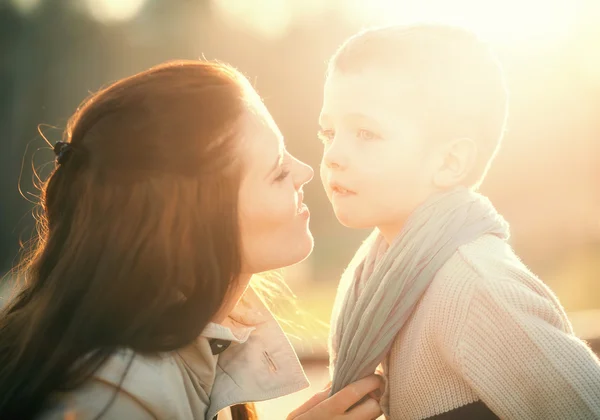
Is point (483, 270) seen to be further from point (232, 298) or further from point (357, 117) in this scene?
point (232, 298)

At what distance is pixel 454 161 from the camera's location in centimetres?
266

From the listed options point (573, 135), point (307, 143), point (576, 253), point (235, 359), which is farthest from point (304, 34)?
point (235, 359)

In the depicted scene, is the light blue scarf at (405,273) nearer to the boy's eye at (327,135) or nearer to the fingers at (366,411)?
the fingers at (366,411)

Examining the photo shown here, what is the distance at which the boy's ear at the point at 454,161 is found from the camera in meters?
2.64

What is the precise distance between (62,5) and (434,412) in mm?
22958

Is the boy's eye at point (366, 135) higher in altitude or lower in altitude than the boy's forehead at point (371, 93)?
lower

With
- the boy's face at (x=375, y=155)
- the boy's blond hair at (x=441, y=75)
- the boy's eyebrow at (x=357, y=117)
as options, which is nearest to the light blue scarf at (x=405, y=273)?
the boy's face at (x=375, y=155)

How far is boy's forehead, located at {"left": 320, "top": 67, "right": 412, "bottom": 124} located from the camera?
8.48ft

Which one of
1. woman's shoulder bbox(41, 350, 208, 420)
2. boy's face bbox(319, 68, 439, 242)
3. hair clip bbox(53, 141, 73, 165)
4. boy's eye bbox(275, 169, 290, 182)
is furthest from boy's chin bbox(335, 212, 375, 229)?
hair clip bbox(53, 141, 73, 165)

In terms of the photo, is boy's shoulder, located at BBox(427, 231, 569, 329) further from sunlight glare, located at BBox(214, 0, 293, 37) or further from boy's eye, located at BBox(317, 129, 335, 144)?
sunlight glare, located at BBox(214, 0, 293, 37)

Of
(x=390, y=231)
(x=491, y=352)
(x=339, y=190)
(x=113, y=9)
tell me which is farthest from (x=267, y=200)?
(x=113, y=9)

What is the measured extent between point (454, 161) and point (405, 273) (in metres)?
0.51

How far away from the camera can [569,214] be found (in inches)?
838

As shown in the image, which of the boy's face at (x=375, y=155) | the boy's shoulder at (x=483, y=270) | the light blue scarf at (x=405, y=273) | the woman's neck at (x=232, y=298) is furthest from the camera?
the woman's neck at (x=232, y=298)
